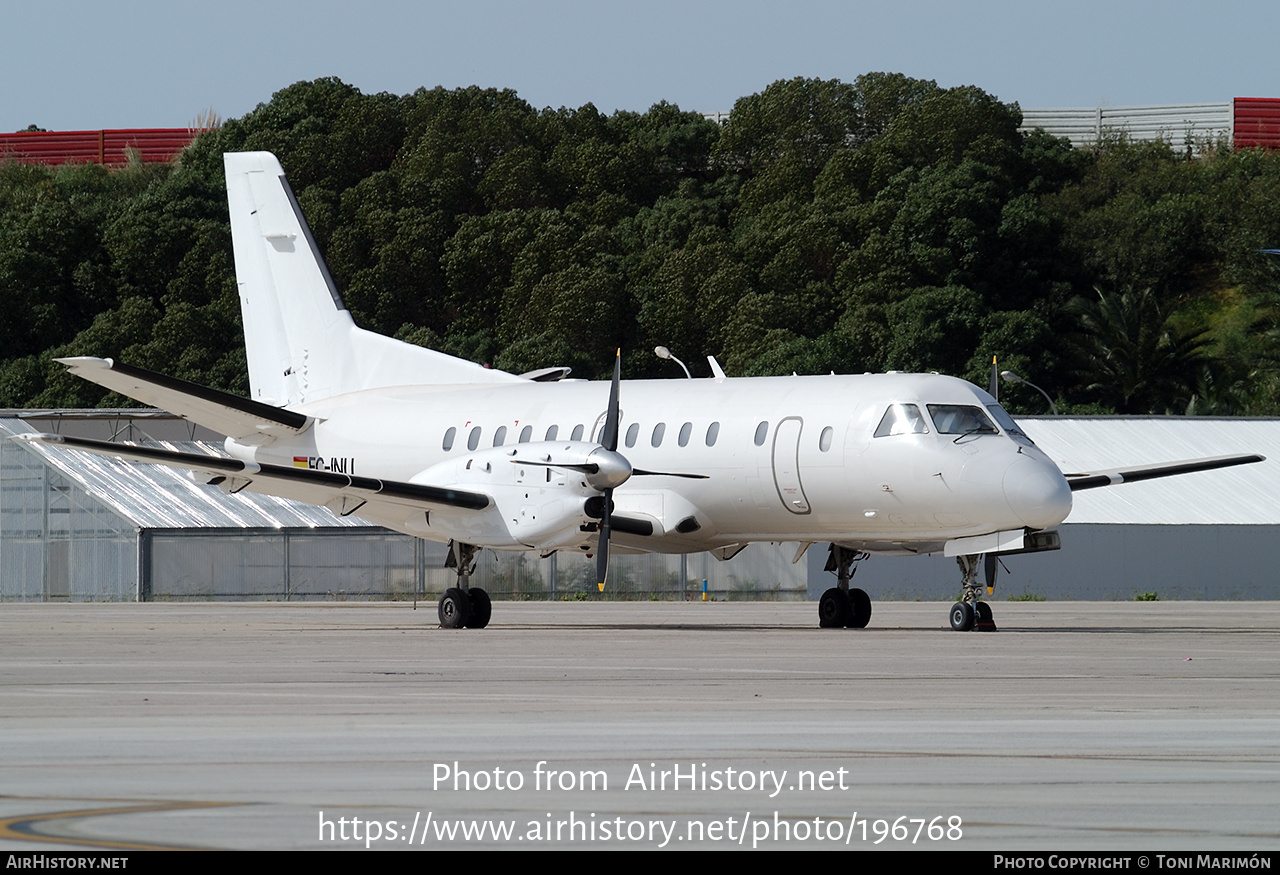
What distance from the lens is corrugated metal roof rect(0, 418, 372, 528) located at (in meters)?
39.6

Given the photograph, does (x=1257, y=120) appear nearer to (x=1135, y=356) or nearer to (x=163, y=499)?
(x=1135, y=356)

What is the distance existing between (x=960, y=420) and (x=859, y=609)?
10.5ft

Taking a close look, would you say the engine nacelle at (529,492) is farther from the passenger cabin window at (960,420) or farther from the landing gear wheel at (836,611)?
the passenger cabin window at (960,420)

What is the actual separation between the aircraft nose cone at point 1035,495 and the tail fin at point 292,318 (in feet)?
36.5

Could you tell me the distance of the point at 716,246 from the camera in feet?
252

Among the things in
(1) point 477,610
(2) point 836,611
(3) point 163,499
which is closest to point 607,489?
(1) point 477,610

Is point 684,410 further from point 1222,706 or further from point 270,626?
point 1222,706

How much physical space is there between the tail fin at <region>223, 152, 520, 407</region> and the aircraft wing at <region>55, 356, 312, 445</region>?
1052 mm

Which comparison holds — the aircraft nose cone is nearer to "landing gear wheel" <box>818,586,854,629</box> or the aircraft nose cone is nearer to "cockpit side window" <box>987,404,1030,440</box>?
"cockpit side window" <box>987,404,1030,440</box>

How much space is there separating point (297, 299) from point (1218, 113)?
→ 3249 inches

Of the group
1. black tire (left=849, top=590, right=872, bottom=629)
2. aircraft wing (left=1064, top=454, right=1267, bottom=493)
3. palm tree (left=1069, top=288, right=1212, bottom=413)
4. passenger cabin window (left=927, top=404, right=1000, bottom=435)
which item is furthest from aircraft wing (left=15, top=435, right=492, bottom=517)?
palm tree (left=1069, top=288, right=1212, bottom=413)

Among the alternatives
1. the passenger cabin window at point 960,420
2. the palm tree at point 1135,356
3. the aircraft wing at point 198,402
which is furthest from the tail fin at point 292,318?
the palm tree at point 1135,356

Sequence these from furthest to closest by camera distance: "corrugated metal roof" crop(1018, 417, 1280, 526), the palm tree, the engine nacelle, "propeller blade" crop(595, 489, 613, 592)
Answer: the palm tree → "corrugated metal roof" crop(1018, 417, 1280, 526) → the engine nacelle → "propeller blade" crop(595, 489, 613, 592)

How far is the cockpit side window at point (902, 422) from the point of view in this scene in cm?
2211
